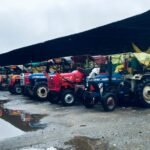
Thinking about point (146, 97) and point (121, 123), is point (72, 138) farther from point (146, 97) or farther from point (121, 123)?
point (146, 97)

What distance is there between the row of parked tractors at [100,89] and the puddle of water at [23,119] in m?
1.72

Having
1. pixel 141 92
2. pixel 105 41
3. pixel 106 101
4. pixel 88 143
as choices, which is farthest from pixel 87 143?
pixel 105 41

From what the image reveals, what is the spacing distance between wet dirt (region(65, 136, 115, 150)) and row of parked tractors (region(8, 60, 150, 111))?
4046 millimetres

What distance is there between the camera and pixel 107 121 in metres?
9.84

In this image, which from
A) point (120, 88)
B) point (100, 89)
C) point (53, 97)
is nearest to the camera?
point (100, 89)

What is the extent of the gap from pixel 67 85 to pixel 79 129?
17.9 feet

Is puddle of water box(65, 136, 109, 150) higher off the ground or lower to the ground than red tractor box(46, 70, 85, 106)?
lower

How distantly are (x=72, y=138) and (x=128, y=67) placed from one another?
5.46 m

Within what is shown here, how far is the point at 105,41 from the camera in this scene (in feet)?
66.4

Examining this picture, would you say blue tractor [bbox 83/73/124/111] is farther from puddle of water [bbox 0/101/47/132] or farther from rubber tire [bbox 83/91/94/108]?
puddle of water [bbox 0/101/47/132]

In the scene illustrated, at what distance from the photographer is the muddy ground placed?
286 inches

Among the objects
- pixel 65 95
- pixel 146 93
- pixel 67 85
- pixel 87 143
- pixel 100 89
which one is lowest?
pixel 87 143

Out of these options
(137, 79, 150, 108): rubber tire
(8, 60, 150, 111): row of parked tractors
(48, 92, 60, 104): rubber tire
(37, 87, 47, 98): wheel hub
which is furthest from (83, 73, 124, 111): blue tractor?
(37, 87, 47, 98): wheel hub

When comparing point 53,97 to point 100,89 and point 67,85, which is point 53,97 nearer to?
point 67,85
